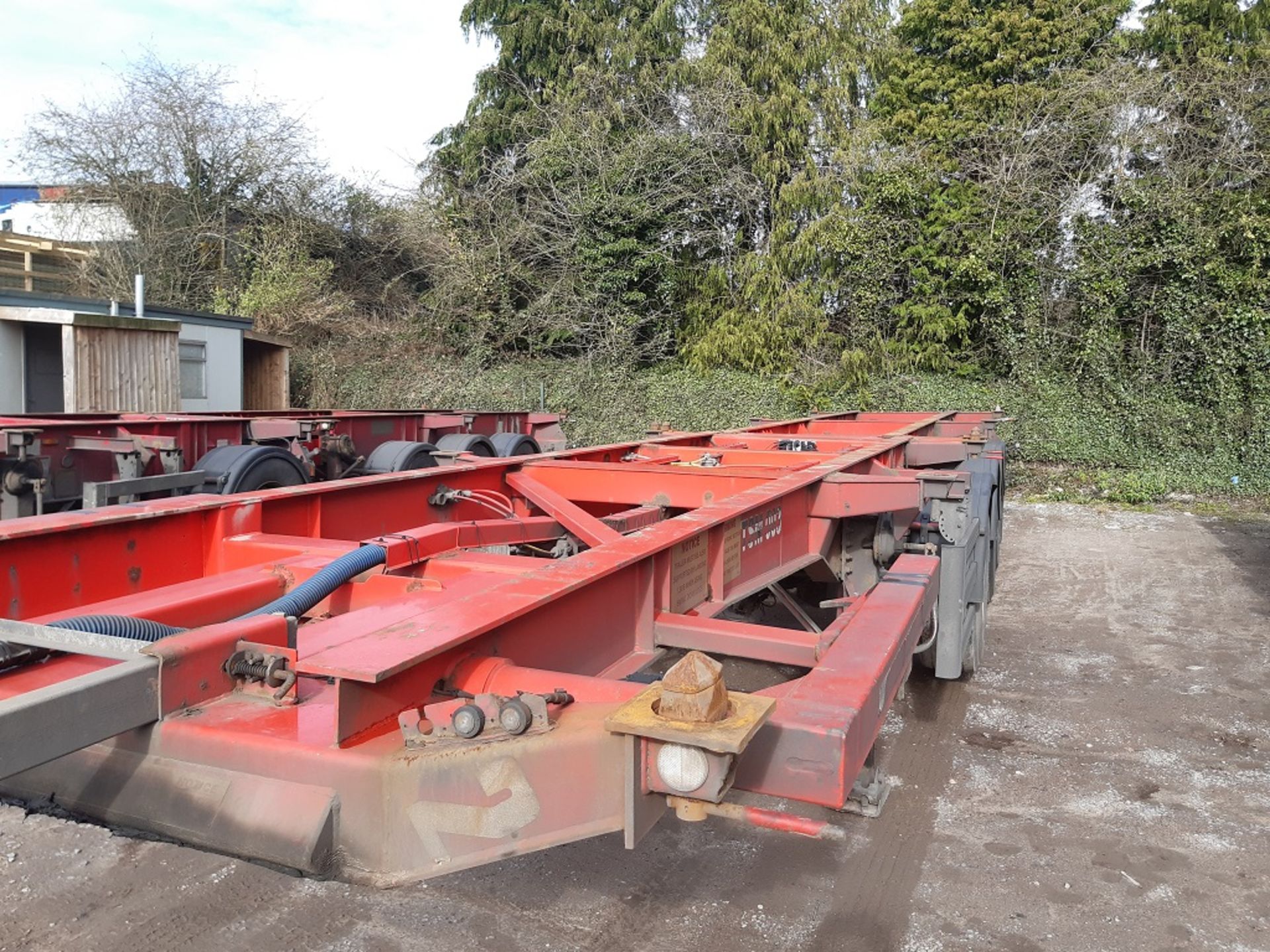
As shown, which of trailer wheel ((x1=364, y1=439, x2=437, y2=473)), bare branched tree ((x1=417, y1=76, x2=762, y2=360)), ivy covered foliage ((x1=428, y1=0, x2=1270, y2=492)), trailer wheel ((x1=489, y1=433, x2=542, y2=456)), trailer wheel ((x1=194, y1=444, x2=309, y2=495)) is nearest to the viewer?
trailer wheel ((x1=194, y1=444, x2=309, y2=495))

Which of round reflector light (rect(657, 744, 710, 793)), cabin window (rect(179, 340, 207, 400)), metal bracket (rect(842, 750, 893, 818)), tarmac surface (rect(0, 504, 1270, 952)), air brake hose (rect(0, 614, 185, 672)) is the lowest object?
tarmac surface (rect(0, 504, 1270, 952))

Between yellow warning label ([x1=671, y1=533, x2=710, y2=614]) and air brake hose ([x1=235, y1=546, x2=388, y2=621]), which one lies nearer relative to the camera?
air brake hose ([x1=235, y1=546, x2=388, y2=621])

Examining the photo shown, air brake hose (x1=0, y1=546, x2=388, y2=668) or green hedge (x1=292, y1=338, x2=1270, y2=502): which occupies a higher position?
green hedge (x1=292, y1=338, x2=1270, y2=502)

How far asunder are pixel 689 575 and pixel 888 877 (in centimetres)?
125

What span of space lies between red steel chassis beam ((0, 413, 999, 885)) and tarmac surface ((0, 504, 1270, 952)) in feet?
1.20

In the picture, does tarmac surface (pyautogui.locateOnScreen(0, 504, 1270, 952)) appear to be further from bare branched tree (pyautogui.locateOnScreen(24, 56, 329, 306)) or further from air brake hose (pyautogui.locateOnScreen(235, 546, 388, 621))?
bare branched tree (pyautogui.locateOnScreen(24, 56, 329, 306))

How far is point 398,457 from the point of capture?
27.3ft

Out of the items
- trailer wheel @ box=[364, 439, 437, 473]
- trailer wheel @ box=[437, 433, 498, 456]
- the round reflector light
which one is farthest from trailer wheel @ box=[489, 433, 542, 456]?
the round reflector light

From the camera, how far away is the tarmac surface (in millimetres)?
2742

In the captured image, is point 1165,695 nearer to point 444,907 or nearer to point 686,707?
point 444,907

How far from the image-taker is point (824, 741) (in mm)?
1604

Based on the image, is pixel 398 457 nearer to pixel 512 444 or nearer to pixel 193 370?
pixel 512 444

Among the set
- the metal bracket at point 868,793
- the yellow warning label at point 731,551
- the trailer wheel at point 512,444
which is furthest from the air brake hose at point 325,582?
the trailer wheel at point 512,444

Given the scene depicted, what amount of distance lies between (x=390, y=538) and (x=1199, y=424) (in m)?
14.2
